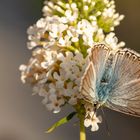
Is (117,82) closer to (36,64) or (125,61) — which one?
(125,61)

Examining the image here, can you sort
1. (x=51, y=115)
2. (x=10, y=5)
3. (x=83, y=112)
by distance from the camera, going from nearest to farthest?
(x=83, y=112), (x=51, y=115), (x=10, y=5)

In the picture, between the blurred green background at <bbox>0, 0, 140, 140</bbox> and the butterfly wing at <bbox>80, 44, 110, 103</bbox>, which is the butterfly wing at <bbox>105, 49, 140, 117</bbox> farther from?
the blurred green background at <bbox>0, 0, 140, 140</bbox>

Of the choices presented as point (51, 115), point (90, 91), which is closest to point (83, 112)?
point (90, 91)

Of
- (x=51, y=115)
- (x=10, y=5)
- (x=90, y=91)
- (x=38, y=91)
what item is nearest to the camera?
(x=90, y=91)

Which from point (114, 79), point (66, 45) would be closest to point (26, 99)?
point (66, 45)

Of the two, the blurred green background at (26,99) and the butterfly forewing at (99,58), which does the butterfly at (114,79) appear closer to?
the butterfly forewing at (99,58)

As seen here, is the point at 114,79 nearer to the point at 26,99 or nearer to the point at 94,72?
the point at 94,72

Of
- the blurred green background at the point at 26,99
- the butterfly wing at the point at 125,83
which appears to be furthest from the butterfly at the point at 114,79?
the blurred green background at the point at 26,99
